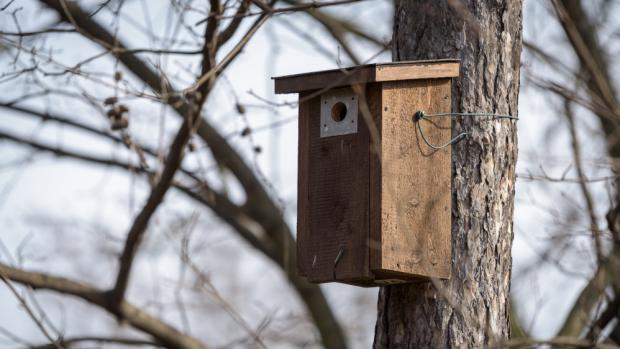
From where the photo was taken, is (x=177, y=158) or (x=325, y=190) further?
(x=177, y=158)

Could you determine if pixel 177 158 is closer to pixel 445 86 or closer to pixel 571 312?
pixel 445 86

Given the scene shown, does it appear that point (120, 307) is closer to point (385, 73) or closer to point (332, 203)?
point (332, 203)

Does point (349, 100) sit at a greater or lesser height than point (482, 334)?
greater

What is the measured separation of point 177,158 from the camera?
16.1 ft

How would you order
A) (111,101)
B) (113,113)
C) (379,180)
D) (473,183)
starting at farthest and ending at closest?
(113,113)
(111,101)
(473,183)
(379,180)

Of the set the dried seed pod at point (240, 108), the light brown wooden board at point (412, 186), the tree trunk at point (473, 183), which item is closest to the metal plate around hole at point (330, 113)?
the light brown wooden board at point (412, 186)

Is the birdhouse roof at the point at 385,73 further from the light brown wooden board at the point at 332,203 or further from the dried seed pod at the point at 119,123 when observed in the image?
the dried seed pod at the point at 119,123

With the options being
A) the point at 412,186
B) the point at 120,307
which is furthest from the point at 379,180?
the point at 120,307

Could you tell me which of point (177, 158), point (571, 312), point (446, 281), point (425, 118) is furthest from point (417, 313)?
point (571, 312)

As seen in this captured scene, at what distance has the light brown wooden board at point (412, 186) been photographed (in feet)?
11.4

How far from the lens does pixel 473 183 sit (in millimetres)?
3631

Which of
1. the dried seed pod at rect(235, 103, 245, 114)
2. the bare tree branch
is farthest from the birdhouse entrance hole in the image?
the bare tree branch

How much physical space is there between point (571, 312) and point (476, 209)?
237 centimetres

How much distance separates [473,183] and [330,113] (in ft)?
1.81
